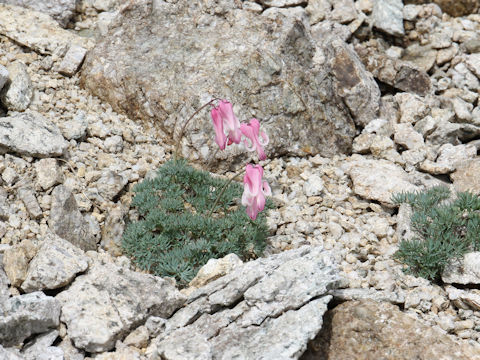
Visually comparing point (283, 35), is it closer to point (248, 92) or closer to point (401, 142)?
point (248, 92)

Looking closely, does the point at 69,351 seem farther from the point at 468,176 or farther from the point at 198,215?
the point at 468,176

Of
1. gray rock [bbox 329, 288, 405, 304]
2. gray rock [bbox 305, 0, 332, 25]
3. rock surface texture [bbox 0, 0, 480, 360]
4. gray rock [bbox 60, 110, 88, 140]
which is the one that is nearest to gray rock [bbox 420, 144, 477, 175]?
rock surface texture [bbox 0, 0, 480, 360]

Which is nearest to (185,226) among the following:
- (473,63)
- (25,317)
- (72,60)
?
(25,317)

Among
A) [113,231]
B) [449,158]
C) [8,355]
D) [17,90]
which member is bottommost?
[449,158]

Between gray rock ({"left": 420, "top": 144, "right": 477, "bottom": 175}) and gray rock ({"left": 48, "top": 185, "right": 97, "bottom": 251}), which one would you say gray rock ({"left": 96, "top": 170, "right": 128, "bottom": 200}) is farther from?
gray rock ({"left": 420, "top": 144, "right": 477, "bottom": 175})

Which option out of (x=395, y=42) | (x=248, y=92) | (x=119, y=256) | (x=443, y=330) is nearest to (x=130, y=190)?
(x=119, y=256)

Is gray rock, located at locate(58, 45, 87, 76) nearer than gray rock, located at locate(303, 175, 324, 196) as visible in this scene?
No
